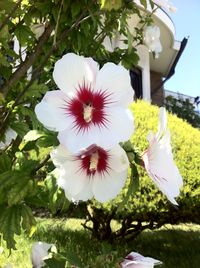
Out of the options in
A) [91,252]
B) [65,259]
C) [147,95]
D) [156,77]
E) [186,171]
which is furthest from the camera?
[156,77]

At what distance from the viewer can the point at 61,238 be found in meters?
6.69

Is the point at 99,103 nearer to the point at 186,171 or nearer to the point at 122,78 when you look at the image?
the point at 122,78

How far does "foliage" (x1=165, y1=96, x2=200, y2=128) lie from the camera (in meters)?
18.2

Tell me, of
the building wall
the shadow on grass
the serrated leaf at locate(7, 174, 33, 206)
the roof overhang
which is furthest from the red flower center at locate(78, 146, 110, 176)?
the building wall

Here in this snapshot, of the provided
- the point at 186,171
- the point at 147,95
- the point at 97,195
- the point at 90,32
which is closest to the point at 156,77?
the point at 147,95

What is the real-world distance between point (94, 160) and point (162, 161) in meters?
0.15

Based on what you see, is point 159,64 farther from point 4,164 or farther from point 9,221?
point 9,221

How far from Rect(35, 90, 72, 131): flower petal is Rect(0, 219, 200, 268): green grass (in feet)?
12.5

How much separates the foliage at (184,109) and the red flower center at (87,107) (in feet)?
56.3

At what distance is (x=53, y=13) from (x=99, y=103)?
95 cm

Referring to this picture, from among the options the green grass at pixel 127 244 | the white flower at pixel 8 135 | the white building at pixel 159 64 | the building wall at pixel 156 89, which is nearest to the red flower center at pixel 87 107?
the white flower at pixel 8 135

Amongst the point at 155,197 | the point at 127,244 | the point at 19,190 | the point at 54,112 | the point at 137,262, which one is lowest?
the point at 127,244

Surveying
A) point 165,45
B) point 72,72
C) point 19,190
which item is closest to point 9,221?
point 19,190

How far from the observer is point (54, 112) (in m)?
1.03
